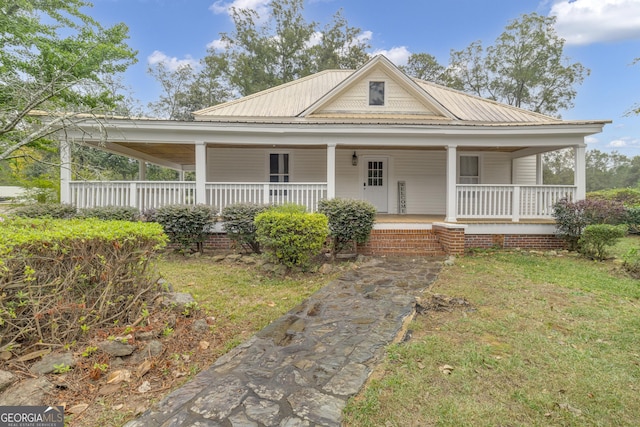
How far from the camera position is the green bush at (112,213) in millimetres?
7570

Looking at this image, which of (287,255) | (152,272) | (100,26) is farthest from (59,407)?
(100,26)

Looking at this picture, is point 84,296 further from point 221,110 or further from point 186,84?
point 186,84

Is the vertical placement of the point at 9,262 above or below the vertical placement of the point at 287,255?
above

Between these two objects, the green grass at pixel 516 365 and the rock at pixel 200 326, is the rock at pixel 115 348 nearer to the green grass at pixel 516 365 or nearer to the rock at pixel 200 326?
the rock at pixel 200 326

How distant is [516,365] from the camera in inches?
112

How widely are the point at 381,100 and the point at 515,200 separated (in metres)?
5.61

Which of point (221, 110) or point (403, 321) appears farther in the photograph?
point (221, 110)

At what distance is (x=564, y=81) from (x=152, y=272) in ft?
107

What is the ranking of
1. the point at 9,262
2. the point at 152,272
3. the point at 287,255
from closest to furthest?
the point at 9,262, the point at 152,272, the point at 287,255

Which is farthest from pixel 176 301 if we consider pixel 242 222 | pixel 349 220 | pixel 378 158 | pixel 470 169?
pixel 470 169

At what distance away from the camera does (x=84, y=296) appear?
3.07 meters

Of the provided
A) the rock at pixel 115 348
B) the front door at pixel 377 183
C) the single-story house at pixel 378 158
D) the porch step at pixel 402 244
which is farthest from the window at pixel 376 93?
the rock at pixel 115 348

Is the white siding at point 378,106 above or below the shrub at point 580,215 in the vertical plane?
above

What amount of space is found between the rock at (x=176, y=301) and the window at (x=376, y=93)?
9.51 m
